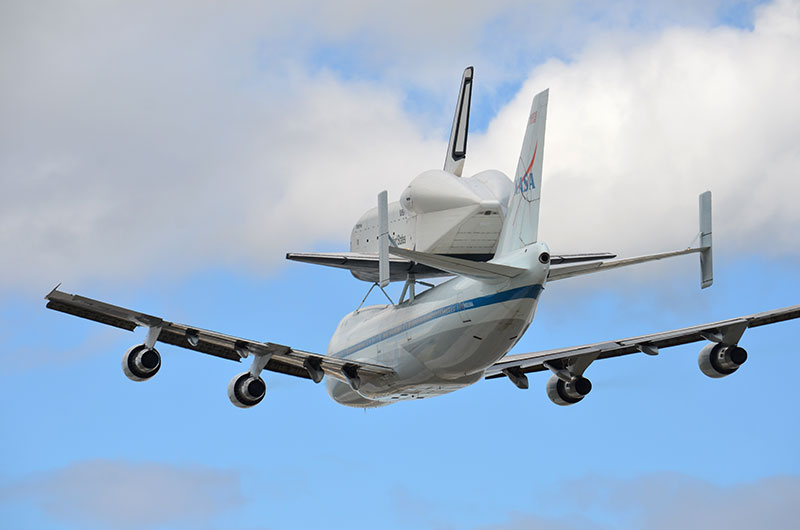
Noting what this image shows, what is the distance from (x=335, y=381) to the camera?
43.5 meters

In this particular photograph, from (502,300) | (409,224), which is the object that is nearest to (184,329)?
(409,224)

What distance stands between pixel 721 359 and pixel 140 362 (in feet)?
62.7

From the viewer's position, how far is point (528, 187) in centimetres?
3294

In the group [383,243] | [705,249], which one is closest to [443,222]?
[383,243]

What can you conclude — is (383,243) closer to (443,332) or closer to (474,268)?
(474,268)

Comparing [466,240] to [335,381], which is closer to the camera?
[466,240]

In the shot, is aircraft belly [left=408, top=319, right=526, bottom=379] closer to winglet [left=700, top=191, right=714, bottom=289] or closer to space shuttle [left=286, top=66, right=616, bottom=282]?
space shuttle [left=286, top=66, right=616, bottom=282]

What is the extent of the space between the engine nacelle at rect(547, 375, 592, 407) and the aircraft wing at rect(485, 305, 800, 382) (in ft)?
1.45

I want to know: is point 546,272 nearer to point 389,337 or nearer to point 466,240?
point 466,240

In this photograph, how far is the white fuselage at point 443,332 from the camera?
32.7 meters

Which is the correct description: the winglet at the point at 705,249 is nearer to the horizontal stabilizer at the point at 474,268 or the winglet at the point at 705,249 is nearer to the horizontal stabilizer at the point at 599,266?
the horizontal stabilizer at the point at 599,266

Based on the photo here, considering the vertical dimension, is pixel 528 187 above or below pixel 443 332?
above

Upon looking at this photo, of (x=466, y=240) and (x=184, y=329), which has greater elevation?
(x=466, y=240)

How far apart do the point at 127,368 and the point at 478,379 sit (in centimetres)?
1131
